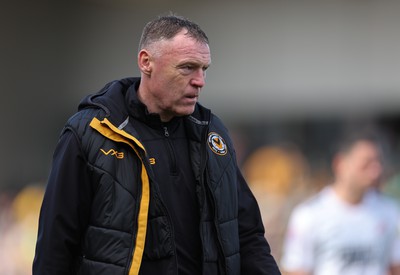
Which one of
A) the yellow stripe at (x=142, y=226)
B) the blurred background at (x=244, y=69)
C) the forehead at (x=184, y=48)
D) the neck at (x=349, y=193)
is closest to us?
the yellow stripe at (x=142, y=226)

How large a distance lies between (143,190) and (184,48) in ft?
1.87

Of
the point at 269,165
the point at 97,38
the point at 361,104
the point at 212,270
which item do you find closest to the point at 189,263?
the point at 212,270

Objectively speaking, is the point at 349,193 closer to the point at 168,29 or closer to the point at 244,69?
the point at 168,29

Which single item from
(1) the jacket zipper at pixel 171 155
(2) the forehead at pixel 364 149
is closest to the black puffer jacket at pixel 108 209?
(1) the jacket zipper at pixel 171 155

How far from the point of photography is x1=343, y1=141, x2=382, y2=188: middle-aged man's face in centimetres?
643

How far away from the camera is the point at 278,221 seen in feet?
31.8

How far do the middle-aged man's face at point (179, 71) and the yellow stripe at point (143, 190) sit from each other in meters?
0.25

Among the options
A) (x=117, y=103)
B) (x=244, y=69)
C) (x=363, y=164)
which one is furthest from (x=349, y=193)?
(x=244, y=69)

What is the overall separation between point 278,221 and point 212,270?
6077 millimetres

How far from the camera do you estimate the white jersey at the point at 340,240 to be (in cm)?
631

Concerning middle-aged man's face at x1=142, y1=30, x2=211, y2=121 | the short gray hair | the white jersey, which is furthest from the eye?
the white jersey

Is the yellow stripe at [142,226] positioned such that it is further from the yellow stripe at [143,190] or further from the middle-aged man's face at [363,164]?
the middle-aged man's face at [363,164]

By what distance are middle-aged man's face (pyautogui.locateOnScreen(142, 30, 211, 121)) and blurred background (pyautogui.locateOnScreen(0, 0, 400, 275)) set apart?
318 inches

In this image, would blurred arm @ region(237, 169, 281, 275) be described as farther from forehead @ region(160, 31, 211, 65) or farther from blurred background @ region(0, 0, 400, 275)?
blurred background @ region(0, 0, 400, 275)
